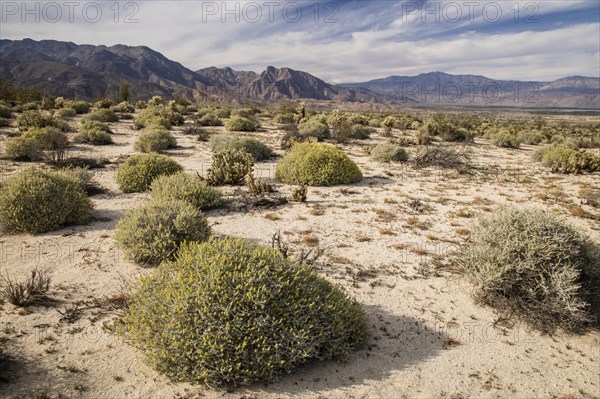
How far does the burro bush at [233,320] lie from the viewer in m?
3.33

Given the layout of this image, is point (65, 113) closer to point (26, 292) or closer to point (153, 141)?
point (153, 141)

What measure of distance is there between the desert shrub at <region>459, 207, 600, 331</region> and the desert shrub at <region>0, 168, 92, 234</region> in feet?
25.6

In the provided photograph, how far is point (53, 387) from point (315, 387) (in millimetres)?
2560

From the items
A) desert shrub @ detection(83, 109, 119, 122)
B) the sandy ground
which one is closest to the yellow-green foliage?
the sandy ground

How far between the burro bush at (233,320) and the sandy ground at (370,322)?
25 centimetres

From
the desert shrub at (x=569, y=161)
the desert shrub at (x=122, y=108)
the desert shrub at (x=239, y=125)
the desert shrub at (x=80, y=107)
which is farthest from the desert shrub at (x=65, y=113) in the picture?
the desert shrub at (x=569, y=161)

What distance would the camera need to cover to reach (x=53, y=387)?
3338mm

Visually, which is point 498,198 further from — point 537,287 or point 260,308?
point 260,308

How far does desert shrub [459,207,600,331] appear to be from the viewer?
4559 millimetres

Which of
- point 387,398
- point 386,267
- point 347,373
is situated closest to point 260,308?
point 347,373

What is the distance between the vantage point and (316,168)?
36.8 ft

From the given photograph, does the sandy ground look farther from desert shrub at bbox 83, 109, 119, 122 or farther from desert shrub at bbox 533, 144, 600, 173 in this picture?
desert shrub at bbox 83, 109, 119, 122

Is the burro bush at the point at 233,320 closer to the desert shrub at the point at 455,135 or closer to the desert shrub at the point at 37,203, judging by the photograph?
the desert shrub at the point at 37,203

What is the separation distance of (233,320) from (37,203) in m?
5.86
